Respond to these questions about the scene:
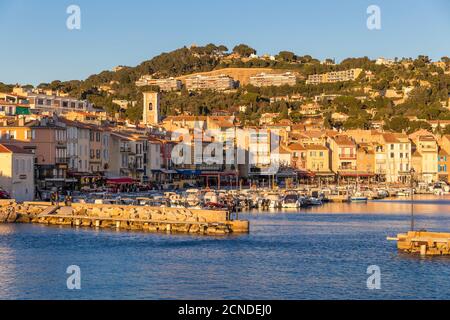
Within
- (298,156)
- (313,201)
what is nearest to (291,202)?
(313,201)

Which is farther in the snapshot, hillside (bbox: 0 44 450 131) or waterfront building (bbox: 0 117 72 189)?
hillside (bbox: 0 44 450 131)

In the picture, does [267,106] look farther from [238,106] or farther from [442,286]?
[442,286]

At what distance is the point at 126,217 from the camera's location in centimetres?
4722

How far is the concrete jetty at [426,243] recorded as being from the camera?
1406 inches

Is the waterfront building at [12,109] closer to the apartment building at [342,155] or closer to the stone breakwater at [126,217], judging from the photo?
the stone breakwater at [126,217]

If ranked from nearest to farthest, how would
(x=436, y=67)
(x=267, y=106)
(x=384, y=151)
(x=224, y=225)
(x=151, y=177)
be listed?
(x=224, y=225) → (x=151, y=177) → (x=384, y=151) → (x=267, y=106) → (x=436, y=67)

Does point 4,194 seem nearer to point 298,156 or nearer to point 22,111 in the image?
point 22,111

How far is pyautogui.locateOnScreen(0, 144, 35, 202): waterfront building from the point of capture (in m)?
52.4

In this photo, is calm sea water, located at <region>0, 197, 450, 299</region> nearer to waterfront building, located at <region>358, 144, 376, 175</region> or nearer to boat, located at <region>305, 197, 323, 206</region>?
boat, located at <region>305, 197, 323, 206</region>

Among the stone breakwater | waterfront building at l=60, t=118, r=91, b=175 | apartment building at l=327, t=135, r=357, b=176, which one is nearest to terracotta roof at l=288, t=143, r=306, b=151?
apartment building at l=327, t=135, r=357, b=176

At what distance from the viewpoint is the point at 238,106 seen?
172250 millimetres

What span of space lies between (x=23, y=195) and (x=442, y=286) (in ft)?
101

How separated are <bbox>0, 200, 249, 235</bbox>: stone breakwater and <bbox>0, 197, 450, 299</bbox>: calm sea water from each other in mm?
1422
